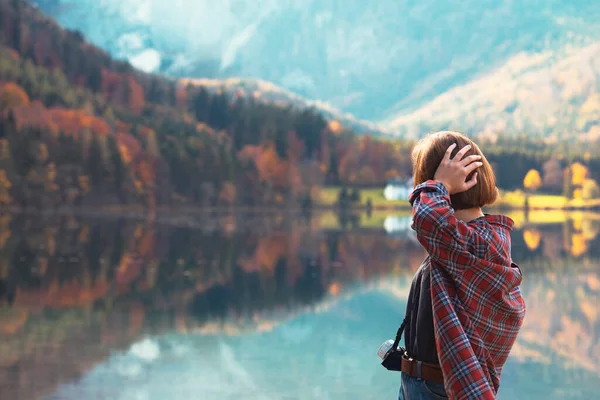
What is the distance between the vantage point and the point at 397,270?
17.7 m

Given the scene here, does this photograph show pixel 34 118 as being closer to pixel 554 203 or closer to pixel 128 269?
pixel 128 269

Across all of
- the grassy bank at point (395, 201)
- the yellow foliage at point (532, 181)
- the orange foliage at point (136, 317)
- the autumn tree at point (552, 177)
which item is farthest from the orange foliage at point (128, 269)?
the autumn tree at point (552, 177)

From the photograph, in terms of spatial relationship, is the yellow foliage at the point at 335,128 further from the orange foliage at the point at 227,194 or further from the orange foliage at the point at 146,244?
the orange foliage at the point at 146,244

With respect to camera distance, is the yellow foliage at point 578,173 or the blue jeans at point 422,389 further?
the yellow foliage at point 578,173

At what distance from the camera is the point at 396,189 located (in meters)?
62.2

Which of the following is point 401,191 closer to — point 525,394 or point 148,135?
point 148,135

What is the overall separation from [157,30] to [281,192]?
63217mm

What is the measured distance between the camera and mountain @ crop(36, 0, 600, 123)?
11688 cm

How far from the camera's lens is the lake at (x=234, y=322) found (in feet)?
22.2

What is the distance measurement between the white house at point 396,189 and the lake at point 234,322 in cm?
3903

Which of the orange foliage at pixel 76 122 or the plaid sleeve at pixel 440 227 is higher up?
the orange foliage at pixel 76 122

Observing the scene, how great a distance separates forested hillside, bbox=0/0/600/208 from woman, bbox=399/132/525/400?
45.0 metres

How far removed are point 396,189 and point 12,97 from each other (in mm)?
27566

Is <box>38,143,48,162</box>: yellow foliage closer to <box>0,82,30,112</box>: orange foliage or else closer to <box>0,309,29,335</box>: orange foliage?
<box>0,82,30,112</box>: orange foliage
